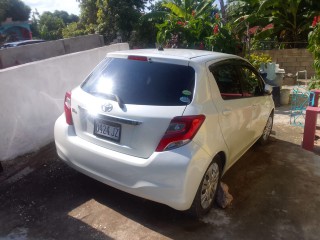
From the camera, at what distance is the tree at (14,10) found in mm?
42703

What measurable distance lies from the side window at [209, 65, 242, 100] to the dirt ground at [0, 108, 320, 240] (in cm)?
122

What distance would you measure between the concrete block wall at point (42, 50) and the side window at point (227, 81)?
8623 mm

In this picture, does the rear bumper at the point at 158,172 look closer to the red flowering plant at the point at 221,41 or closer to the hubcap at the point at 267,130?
the hubcap at the point at 267,130

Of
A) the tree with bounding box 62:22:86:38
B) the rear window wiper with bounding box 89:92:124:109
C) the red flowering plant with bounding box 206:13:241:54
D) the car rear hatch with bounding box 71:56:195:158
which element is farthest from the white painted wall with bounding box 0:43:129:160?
the tree with bounding box 62:22:86:38

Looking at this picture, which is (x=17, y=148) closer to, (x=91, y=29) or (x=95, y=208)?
(x=95, y=208)

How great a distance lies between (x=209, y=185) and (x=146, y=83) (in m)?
1.27

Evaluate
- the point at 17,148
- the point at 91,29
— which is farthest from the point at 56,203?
the point at 91,29

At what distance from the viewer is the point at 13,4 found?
44.5 meters

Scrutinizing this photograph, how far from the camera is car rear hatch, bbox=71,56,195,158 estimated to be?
2.80 meters

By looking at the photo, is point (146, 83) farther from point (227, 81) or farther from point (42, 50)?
point (42, 50)

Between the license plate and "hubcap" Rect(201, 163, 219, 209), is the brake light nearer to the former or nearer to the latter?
the license plate

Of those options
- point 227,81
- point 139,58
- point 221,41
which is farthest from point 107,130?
point 221,41

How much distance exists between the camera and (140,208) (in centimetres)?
341

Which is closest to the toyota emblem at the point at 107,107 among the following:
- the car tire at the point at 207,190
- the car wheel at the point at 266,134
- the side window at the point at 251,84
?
the car tire at the point at 207,190
